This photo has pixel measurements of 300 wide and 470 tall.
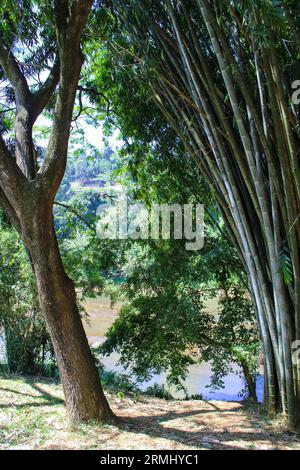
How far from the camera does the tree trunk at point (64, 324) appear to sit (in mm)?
2826

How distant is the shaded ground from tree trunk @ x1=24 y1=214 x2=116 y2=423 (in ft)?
0.53

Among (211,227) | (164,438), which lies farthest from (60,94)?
(211,227)

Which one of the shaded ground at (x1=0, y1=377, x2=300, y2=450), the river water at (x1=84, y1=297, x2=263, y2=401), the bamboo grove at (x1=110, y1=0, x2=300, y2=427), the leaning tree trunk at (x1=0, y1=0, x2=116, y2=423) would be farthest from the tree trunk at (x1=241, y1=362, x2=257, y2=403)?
the leaning tree trunk at (x1=0, y1=0, x2=116, y2=423)

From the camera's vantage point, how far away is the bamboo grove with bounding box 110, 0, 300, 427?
2.86 meters

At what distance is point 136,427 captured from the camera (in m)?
2.99

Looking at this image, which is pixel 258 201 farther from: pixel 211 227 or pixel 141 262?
pixel 141 262

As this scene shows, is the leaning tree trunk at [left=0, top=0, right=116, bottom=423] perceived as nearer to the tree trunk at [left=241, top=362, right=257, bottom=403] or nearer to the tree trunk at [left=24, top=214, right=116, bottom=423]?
the tree trunk at [left=24, top=214, right=116, bottom=423]

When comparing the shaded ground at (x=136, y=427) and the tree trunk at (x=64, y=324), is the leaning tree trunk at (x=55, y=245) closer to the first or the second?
the tree trunk at (x=64, y=324)

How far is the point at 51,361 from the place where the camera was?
5.04 metres

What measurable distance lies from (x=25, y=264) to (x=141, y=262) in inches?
53.4

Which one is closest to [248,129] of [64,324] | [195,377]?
[64,324]

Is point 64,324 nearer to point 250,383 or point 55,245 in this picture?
point 55,245

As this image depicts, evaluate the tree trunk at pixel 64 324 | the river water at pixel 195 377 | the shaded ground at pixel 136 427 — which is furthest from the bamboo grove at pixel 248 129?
the river water at pixel 195 377

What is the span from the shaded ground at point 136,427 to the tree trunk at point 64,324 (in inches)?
6.3
